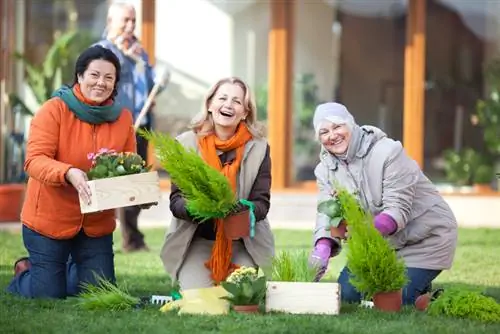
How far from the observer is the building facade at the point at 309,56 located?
11.8m

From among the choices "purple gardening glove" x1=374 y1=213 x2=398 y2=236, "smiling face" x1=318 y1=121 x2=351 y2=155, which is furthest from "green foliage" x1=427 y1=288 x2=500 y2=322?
"smiling face" x1=318 y1=121 x2=351 y2=155

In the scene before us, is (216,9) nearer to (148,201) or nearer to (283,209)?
(283,209)

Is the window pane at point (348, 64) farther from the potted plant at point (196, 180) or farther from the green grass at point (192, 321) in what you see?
the potted plant at point (196, 180)

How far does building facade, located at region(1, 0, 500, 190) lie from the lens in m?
11.8

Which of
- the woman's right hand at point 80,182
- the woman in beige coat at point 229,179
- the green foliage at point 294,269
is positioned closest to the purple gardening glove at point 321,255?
the green foliage at point 294,269

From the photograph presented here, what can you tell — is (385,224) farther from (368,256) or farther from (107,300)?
(107,300)

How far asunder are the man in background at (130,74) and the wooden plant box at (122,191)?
2.31 metres

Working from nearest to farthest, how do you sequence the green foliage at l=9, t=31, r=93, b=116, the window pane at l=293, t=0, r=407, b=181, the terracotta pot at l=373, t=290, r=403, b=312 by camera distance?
the terracotta pot at l=373, t=290, r=403, b=312
the green foliage at l=9, t=31, r=93, b=116
the window pane at l=293, t=0, r=407, b=181

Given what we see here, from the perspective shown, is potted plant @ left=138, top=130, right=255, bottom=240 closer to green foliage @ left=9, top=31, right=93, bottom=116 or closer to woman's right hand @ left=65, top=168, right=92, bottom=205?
woman's right hand @ left=65, top=168, right=92, bottom=205

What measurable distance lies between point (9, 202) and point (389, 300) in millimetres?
5896

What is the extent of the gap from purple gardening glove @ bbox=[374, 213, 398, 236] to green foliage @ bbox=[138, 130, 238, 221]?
690mm

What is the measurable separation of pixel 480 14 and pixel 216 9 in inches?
103

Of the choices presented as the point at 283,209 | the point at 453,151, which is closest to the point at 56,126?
the point at 283,209

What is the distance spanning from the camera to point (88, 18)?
39.1ft
